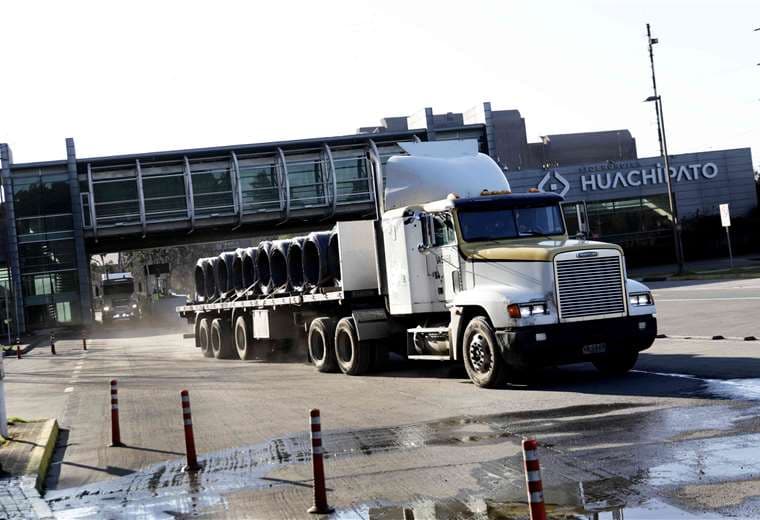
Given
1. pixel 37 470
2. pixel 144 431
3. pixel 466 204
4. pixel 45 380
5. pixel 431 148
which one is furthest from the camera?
pixel 45 380

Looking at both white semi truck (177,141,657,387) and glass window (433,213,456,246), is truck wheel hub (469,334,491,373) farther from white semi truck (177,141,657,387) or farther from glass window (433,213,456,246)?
glass window (433,213,456,246)

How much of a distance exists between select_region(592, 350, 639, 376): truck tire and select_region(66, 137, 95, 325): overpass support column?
51.3 metres

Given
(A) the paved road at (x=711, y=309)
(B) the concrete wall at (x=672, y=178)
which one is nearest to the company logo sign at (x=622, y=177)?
(B) the concrete wall at (x=672, y=178)

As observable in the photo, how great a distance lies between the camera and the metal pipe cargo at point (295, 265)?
23.0 meters

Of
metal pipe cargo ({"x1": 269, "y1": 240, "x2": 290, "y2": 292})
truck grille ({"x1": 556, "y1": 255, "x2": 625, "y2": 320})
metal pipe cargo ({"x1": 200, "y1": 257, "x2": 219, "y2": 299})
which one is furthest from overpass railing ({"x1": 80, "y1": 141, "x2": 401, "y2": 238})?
truck grille ({"x1": 556, "y1": 255, "x2": 625, "y2": 320})

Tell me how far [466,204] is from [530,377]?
9.99 feet

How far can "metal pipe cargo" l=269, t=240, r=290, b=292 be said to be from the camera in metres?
23.8

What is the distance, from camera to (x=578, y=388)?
50.4 ft

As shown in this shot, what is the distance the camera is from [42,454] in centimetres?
1237

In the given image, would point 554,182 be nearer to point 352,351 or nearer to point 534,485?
point 352,351

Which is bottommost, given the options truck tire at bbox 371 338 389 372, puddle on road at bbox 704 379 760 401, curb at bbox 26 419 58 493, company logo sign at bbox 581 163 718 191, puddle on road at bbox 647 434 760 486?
puddle on road at bbox 647 434 760 486

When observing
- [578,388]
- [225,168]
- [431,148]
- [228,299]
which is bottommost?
[578,388]

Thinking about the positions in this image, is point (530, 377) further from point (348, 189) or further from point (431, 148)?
point (348, 189)

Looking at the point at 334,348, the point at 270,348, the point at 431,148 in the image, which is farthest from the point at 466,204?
the point at 270,348
